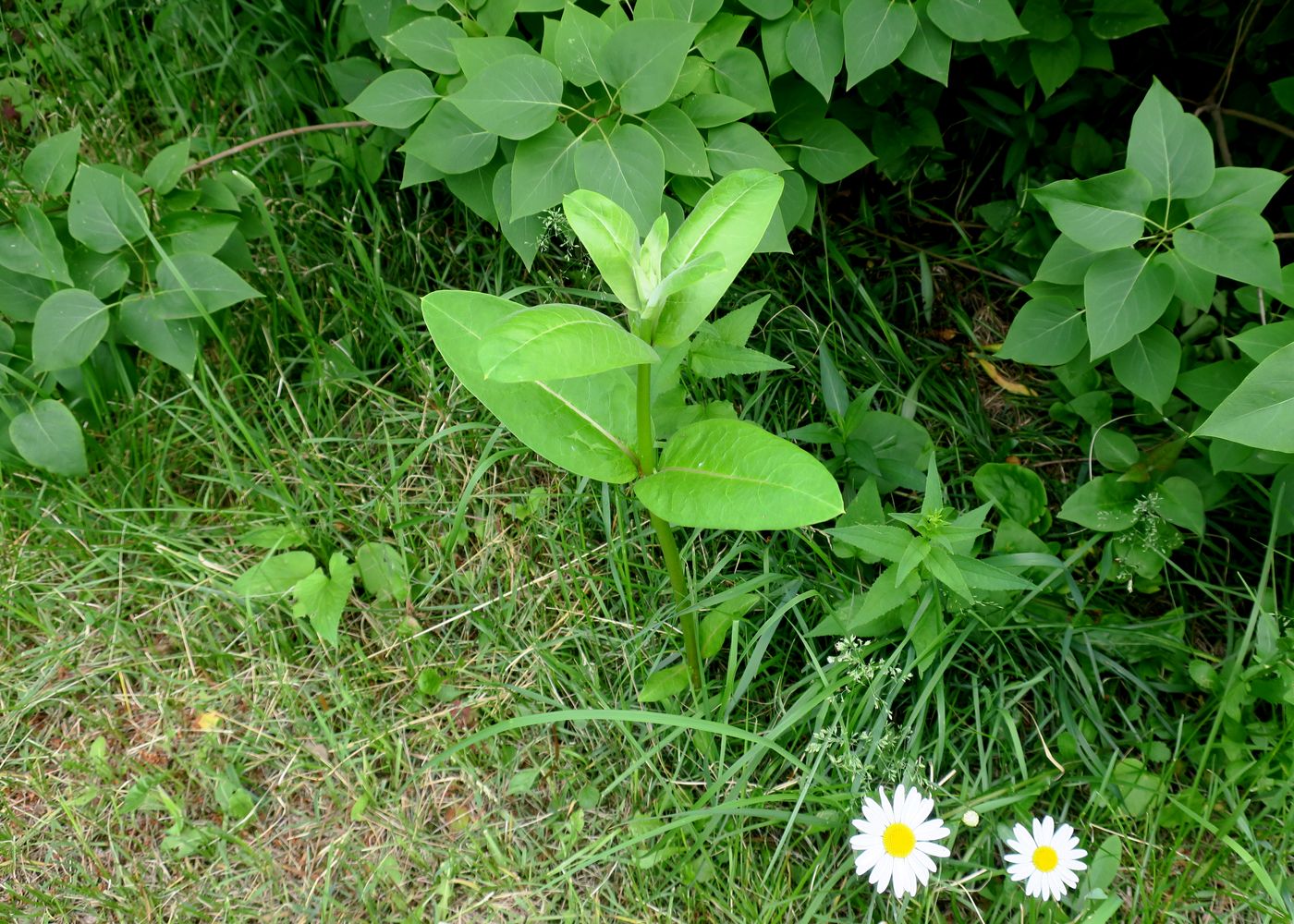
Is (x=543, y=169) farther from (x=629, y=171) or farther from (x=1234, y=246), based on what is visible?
(x=1234, y=246)

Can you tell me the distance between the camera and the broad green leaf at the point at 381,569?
2.29m

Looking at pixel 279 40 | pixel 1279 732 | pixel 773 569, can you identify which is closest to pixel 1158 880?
pixel 1279 732

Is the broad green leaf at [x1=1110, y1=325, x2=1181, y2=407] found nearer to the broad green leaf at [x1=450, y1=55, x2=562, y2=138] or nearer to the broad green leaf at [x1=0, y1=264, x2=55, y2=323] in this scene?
the broad green leaf at [x1=450, y1=55, x2=562, y2=138]

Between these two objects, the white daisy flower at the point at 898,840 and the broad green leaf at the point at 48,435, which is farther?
the broad green leaf at the point at 48,435

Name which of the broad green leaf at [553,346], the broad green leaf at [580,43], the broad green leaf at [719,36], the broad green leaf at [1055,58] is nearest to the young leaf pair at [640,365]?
the broad green leaf at [553,346]

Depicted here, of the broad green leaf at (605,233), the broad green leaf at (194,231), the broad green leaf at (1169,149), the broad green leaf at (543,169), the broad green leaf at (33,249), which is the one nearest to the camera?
the broad green leaf at (605,233)

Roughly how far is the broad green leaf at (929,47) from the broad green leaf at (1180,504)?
970 millimetres

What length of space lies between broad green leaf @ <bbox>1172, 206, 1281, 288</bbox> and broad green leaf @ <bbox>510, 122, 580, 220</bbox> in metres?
1.15

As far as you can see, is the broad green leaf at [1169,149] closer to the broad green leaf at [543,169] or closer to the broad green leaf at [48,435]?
the broad green leaf at [543,169]

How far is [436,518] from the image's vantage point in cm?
238

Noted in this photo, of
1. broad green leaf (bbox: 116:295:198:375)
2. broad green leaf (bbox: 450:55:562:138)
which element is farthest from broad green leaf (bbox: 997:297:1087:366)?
broad green leaf (bbox: 116:295:198:375)

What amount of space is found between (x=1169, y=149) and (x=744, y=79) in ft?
2.68

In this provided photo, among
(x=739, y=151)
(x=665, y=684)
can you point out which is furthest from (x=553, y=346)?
(x=665, y=684)

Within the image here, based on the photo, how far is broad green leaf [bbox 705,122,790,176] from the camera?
197cm
